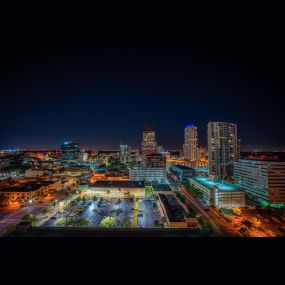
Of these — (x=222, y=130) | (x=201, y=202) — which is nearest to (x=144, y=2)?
(x=201, y=202)

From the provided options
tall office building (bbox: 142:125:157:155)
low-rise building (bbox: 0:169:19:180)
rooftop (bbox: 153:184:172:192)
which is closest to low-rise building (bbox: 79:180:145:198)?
rooftop (bbox: 153:184:172:192)

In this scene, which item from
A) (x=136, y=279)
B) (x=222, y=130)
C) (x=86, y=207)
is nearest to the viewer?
(x=136, y=279)

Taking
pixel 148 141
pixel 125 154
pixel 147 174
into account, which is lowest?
pixel 147 174

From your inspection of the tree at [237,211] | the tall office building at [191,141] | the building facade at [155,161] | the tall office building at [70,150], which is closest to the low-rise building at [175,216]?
the tree at [237,211]

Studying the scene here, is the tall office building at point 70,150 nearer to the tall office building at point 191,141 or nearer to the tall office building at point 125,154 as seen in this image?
the tall office building at point 125,154

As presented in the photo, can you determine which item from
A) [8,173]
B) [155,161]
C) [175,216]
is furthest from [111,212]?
[8,173]

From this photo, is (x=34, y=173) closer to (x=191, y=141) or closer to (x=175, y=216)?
(x=175, y=216)

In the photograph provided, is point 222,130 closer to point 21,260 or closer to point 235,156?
point 235,156

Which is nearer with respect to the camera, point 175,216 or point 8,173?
point 175,216
